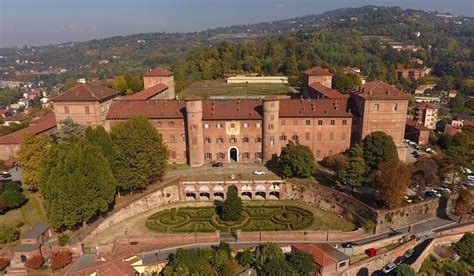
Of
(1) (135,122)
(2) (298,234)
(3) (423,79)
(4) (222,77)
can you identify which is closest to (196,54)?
(4) (222,77)

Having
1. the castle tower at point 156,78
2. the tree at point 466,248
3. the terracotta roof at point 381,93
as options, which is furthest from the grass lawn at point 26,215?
the tree at point 466,248

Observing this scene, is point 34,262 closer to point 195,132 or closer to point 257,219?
point 257,219

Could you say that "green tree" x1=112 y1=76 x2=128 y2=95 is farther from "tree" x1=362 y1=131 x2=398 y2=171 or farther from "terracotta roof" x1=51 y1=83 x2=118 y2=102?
"tree" x1=362 y1=131 x2=398 y2=171

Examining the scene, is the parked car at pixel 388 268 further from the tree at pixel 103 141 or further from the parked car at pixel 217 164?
the tree at pixel 103 141

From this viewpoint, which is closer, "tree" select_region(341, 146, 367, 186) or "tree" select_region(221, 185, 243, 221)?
"tree" select_region(221, 185, 243, 221)

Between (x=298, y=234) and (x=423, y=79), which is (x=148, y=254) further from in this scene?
(x=423, y=79)

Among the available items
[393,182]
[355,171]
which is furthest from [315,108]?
[393,182]

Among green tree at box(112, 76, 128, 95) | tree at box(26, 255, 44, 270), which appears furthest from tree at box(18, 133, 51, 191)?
green tree at box(112, 76, 128, 95)
